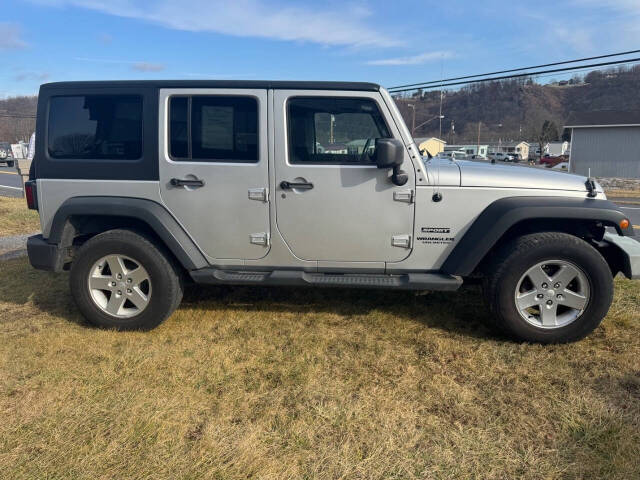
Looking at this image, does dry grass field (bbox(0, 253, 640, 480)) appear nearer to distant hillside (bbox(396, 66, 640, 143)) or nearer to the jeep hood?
the jeep hood

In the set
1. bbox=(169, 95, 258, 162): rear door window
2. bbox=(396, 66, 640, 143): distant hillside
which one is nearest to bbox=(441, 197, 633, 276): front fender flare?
bbox=(169, 95, 258, 162): rear door window

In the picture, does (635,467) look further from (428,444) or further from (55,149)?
(55,149)

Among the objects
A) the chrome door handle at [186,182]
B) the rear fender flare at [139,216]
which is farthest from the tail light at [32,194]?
the chrome door handle at [186,182]

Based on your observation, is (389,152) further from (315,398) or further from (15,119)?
(15,119)

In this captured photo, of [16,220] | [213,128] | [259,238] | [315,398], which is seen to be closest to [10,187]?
[16,220]

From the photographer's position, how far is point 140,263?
3.80m

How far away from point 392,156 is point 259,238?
127 cm

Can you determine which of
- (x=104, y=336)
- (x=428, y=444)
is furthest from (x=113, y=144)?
(x=428, y=444)

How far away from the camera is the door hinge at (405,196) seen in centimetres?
360

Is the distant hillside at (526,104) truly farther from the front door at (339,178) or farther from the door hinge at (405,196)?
the door hinge at (405,196)

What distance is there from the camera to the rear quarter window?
149 inches

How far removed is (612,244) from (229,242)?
3.07 metres

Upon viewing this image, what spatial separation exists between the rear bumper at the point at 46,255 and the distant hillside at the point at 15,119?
53.2m

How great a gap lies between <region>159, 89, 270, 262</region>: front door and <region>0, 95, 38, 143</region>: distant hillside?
5373 cm
